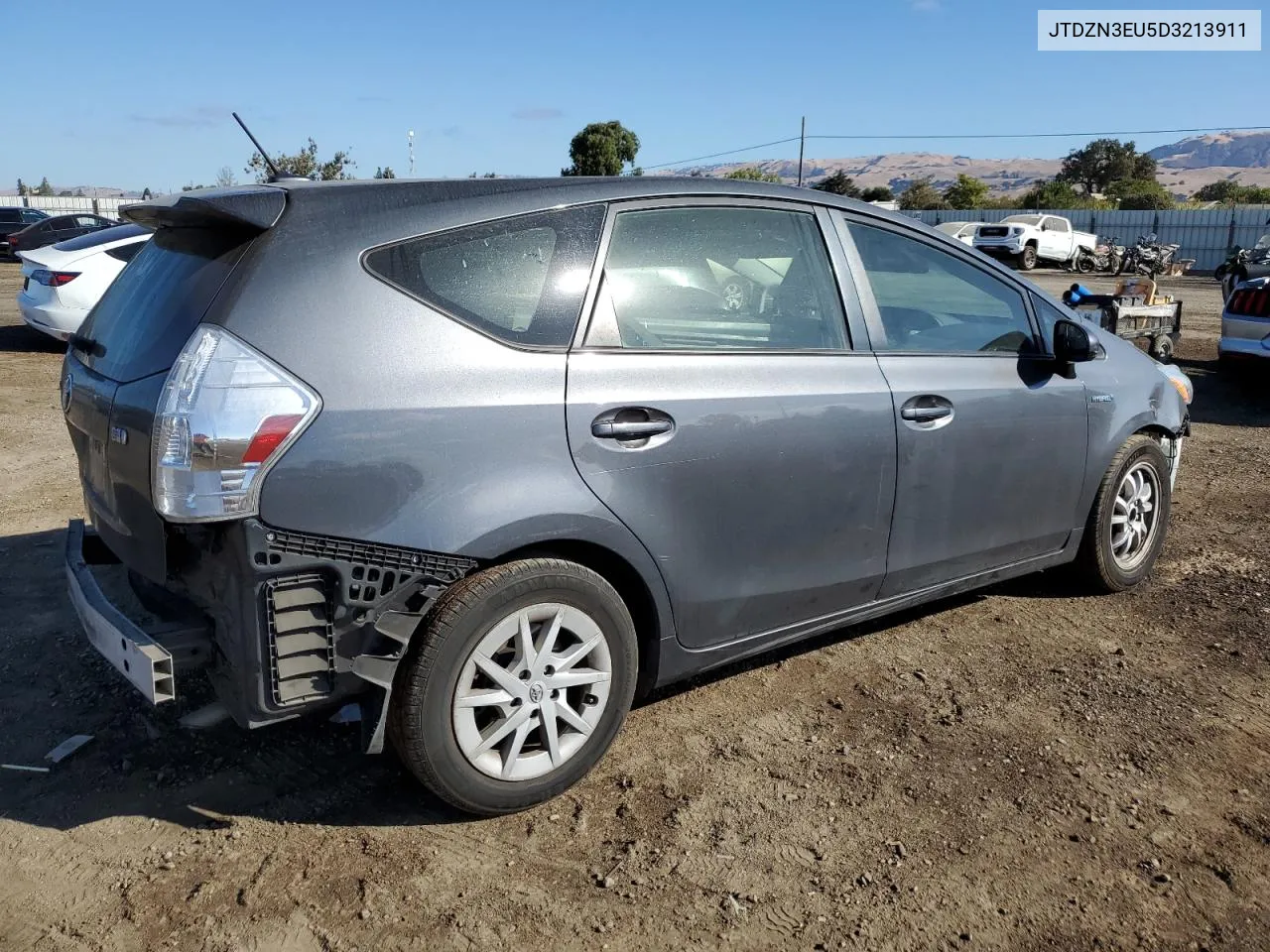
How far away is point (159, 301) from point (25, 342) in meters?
11.9

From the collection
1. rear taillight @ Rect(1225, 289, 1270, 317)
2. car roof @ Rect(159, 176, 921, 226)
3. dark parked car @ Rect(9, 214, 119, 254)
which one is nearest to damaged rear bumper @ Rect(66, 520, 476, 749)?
car roof @ Rect(159, 176, 921, 226)

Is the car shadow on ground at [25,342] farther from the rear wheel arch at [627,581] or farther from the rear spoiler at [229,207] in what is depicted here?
the rear wheel arch at [627,581]

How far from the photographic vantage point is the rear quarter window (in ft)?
9.14

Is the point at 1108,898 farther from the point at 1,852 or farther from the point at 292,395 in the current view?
the point at 1,852

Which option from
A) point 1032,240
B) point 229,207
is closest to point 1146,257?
point 1032,240

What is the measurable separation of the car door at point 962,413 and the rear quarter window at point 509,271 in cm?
116

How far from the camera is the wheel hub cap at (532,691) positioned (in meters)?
2.83

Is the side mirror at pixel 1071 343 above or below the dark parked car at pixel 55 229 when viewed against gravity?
below

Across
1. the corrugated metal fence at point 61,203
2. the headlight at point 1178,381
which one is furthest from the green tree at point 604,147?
the headlight at point 1178,381

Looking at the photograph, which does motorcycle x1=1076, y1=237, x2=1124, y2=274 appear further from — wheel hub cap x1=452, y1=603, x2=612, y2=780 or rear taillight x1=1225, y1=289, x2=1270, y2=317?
wheel hub cap x1=452, y1=603, x2=612, y2=780

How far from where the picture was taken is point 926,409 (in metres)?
3.68

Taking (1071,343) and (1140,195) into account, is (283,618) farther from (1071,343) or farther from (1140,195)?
(1140,195)

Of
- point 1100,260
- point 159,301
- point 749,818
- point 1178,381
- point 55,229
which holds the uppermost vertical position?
point 55,229

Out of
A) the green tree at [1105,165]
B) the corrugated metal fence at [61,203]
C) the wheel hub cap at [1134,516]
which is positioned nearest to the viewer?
the wheel hub cap at [1134,516]
